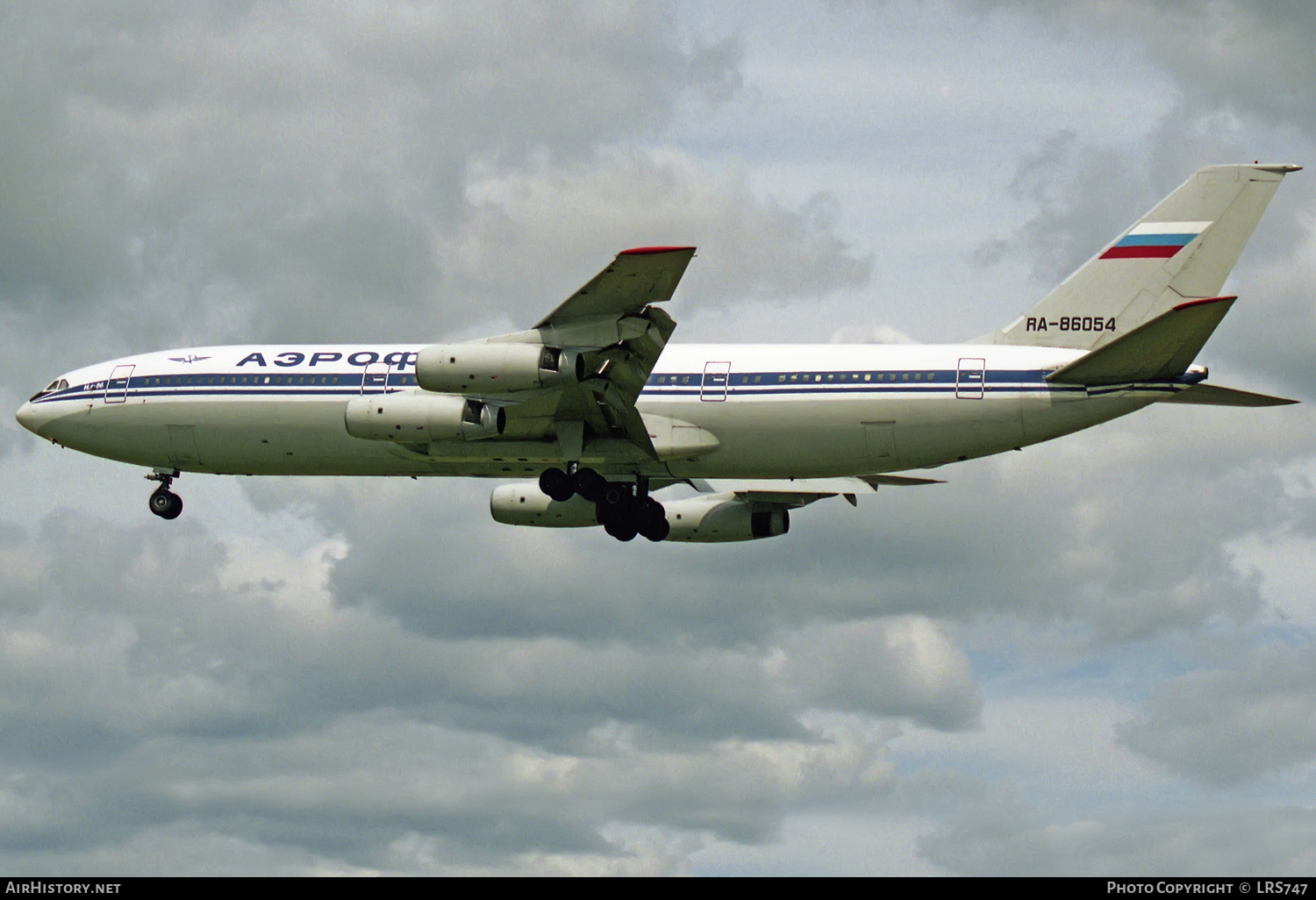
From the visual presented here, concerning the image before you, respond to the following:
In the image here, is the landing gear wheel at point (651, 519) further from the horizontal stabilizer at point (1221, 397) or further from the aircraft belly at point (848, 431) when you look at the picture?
the horizontal stabilizer at point (1221, 397)

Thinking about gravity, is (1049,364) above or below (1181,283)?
below

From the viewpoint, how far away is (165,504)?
172 ft

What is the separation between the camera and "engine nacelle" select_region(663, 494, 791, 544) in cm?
5466

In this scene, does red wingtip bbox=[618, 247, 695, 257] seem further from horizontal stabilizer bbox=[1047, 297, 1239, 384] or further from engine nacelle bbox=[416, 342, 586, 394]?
horizontal stabilizer bbox=[1047, 297, 1239, 384]

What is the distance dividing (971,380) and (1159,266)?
6812mm

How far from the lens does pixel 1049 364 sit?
146ft

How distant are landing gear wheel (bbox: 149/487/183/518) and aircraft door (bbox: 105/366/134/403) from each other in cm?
312

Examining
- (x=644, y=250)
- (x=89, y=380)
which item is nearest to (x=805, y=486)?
(x=644, y=250)

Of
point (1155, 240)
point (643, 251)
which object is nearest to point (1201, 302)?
point (1155, 240)

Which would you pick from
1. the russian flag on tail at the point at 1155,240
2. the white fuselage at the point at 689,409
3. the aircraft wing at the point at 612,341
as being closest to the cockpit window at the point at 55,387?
the white fuselage at the point at 689,409

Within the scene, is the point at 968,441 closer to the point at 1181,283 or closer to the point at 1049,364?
the point at 1049,364

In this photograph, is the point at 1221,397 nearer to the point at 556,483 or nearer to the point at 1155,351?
the point at 1155,351

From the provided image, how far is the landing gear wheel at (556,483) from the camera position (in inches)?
1893

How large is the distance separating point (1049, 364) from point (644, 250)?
12610 millimetres
